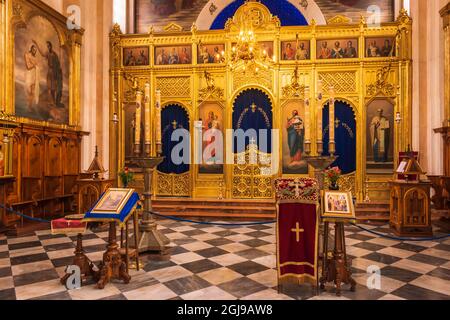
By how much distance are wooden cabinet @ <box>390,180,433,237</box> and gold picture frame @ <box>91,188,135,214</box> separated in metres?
5.41

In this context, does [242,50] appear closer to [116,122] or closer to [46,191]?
[116,122]

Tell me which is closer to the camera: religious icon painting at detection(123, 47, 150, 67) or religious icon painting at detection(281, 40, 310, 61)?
religious icon painting at detection(281, 40, 310, 61)

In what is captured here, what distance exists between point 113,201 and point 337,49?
8431 millimetres

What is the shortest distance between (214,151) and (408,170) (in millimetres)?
5428

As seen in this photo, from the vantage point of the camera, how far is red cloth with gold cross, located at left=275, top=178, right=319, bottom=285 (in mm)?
3271

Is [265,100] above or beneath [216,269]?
above

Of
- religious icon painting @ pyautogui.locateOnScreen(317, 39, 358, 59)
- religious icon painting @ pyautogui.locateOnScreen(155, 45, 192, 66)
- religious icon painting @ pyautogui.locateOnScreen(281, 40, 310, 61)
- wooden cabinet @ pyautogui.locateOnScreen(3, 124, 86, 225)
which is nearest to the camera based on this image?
wooden cabinet @ pyautogui.locateOnScreen(3, 124, 86, 225)

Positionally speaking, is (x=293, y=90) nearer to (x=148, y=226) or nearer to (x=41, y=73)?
(x=148, y=226)

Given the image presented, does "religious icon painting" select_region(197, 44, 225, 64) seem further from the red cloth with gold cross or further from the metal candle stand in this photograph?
the red cloth with gold cross

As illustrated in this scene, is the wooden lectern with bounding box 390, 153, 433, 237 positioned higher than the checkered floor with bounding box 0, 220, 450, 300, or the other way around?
the wooden lectern with bounding box 390, 153, 433, 237

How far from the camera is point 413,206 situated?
6.12 meters

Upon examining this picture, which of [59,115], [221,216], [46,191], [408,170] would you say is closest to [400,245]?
[408,170]

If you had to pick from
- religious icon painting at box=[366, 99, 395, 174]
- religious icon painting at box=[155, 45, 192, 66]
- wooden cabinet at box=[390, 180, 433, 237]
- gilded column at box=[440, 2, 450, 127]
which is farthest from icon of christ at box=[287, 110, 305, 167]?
religious icon painting at box=[155, 45, 192, 66]

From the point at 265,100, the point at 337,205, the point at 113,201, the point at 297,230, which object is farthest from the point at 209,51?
the point at 297,230
